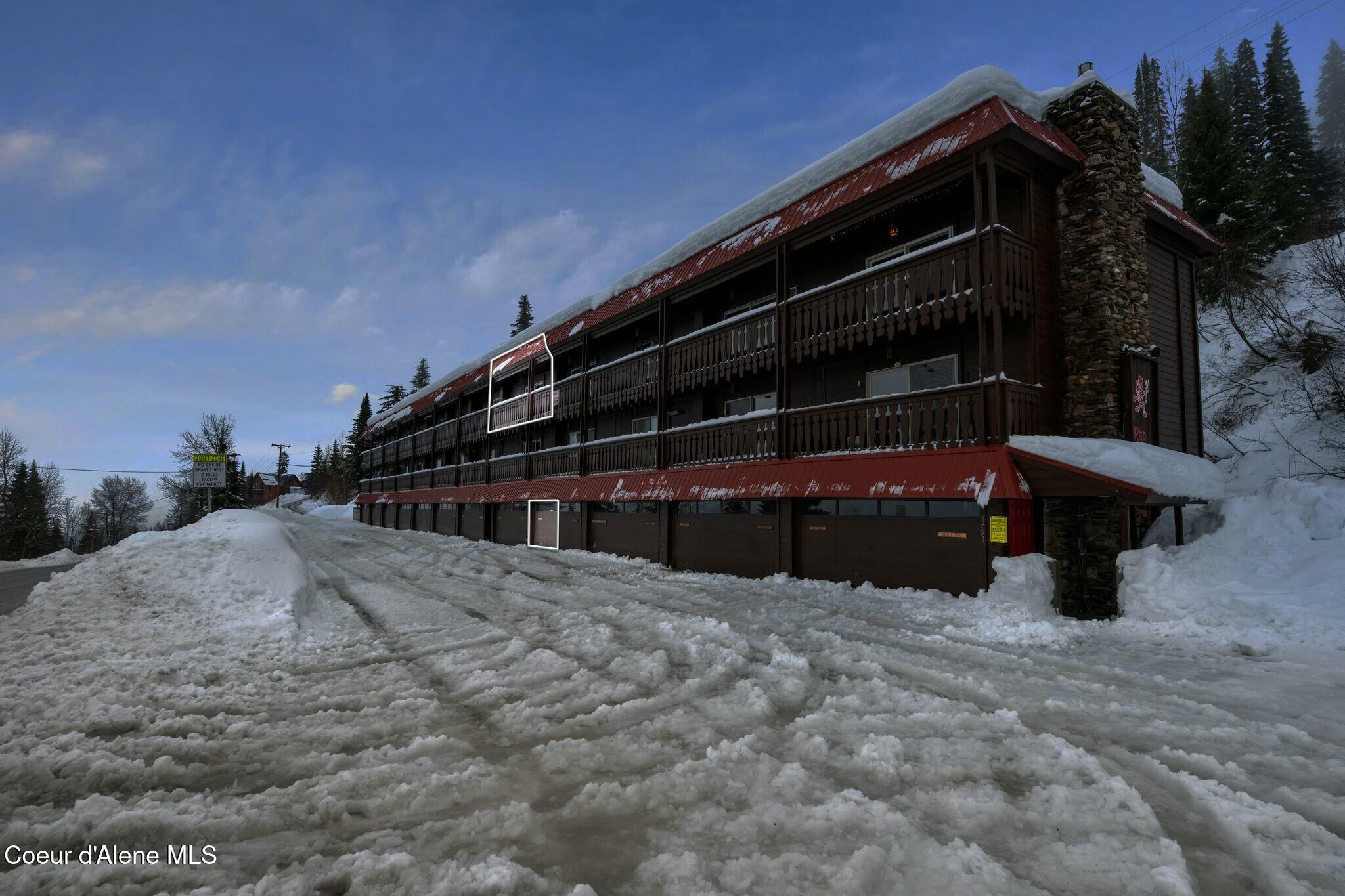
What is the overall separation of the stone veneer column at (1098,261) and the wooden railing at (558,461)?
1496cm

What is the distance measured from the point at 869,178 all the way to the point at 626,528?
1209cm

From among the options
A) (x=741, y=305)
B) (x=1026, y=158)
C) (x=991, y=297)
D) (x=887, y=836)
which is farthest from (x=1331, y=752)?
(x=741, y=305)

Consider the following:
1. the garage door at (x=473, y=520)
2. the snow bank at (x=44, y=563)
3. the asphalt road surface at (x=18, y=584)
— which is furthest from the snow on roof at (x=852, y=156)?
the snow bank at (x=44, y=563)

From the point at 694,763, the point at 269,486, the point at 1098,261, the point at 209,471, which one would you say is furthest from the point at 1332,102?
the point at 269,486

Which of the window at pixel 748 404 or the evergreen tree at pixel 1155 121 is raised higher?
the evergreen tree at pixel 1155 121

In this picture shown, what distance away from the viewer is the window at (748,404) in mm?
16242

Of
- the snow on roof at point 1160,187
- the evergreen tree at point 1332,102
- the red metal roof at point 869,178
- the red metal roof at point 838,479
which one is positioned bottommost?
the red metal roof at point 838,479

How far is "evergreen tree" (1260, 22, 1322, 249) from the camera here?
29672mm

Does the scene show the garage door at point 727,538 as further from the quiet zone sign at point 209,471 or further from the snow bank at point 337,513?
the snow bank at point 337,513

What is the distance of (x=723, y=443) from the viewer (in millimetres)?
15117

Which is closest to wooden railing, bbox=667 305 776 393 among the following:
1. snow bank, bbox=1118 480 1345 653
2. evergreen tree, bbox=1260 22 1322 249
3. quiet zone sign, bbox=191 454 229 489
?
snow bank, bbox=1118 480 1345 653

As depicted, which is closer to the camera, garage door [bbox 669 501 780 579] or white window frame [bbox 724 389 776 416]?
garage door [bbox 669 501 780 579]

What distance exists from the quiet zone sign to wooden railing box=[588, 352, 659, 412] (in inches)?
741

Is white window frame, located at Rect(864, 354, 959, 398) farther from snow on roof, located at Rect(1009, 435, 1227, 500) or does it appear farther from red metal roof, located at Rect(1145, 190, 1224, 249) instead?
red metal roof, located at Rect(1145, 190, 1224, 249)
